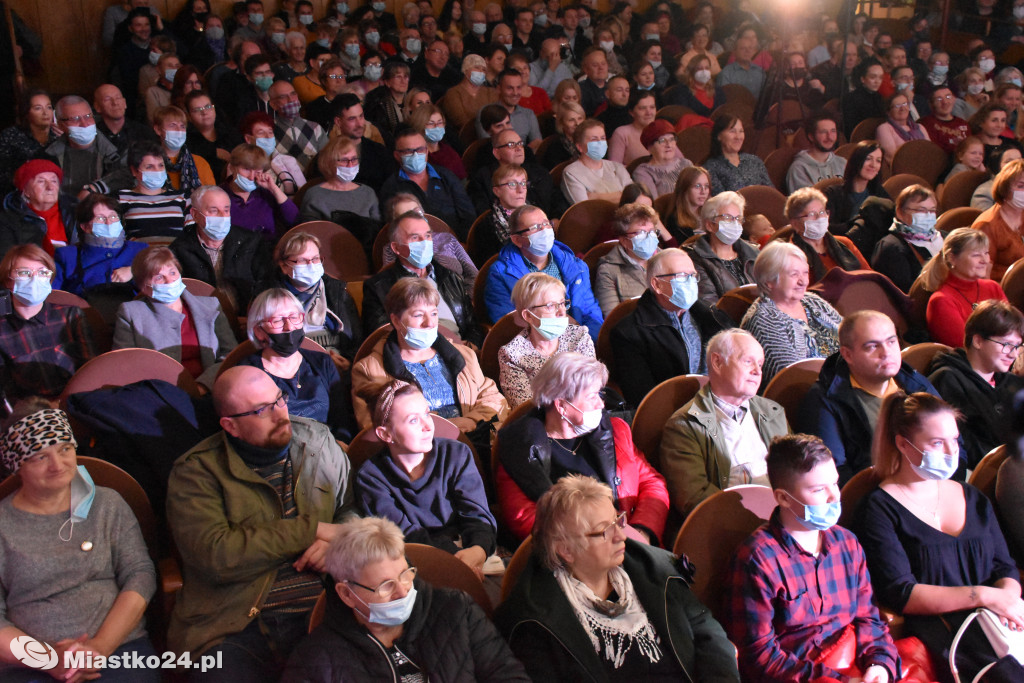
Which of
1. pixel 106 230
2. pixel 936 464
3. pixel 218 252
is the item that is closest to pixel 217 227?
pixel 218 252

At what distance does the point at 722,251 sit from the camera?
420 centimetres

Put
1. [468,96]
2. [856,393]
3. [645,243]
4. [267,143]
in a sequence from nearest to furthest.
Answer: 1. [856,393]
2. [645,243]
3. [267,143]
4. [468,96]

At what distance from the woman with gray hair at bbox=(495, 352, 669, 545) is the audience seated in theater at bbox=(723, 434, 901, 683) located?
15.7 inches

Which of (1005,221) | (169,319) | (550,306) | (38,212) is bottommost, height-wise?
(38,212)

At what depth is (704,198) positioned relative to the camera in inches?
184

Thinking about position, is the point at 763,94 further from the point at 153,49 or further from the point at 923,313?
the point at 153,49

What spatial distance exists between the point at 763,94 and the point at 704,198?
8.60ft

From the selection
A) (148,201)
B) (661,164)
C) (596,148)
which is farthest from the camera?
(661,164)

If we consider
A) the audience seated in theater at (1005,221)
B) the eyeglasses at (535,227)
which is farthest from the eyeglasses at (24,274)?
the audience seated in theater at (1005,221)

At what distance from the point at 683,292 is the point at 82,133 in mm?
3384

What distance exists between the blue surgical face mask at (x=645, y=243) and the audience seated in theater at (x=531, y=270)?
0.85ft

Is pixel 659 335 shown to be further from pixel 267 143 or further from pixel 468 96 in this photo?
pixel 468 96

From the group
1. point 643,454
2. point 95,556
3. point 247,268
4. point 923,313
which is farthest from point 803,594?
point 247,268

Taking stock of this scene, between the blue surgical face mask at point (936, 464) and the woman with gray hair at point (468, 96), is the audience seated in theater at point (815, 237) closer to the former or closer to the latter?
the blue surgical face mask at point (936, 464)
